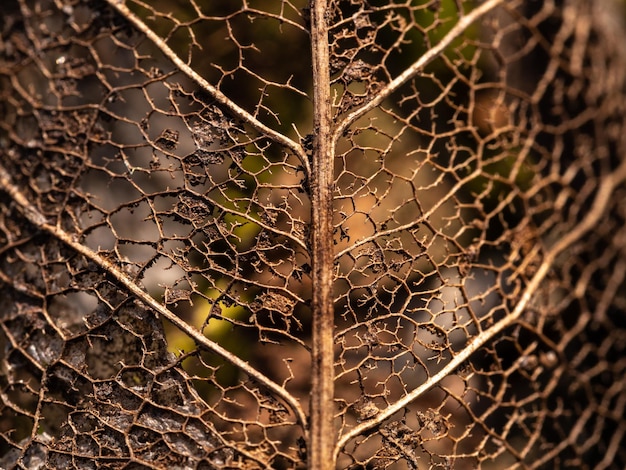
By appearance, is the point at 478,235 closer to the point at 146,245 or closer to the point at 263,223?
the point at 263,223

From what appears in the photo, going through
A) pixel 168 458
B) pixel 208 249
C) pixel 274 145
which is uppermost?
pixel 274 145

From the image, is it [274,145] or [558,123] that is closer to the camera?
[274,145]

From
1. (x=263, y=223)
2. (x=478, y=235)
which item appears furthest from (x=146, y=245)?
(x=478, y=235)

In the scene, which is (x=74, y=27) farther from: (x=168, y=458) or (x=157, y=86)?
(x=168, y=458)

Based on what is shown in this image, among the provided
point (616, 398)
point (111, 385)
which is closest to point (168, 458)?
point (111, 385)

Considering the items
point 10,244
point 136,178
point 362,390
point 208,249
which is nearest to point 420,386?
point 362,390

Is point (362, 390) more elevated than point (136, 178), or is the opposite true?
point (136, 178)
